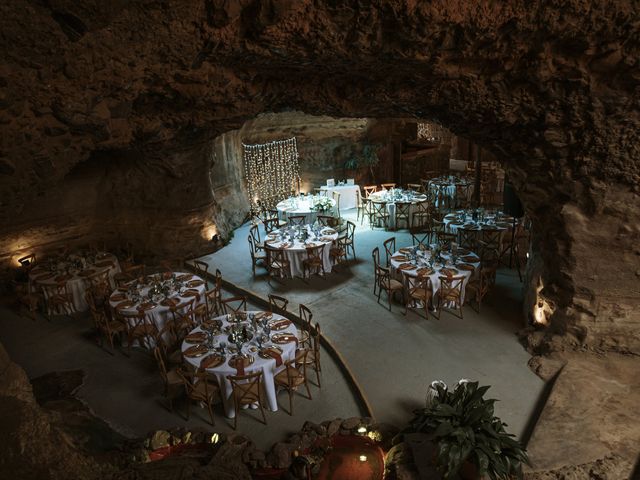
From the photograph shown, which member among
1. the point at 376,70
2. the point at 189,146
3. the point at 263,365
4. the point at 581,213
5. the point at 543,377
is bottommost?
the point at 543,377

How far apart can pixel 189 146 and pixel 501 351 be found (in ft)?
29.4

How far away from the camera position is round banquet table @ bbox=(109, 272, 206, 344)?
29.8 feet

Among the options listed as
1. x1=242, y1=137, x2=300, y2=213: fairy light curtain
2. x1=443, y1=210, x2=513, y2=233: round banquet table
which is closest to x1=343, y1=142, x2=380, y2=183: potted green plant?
x1=242, y1=137, x2=300, y2=213: fairy light curtain

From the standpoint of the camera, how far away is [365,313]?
999 cm

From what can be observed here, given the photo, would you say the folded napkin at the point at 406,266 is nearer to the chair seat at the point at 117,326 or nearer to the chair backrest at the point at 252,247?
the chair backrest at the point at 252,247

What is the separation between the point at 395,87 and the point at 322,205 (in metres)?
8.25

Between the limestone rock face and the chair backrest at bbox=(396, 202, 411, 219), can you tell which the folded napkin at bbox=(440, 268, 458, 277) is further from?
the chair backrest at bbox=(396, 202, 411, 219)

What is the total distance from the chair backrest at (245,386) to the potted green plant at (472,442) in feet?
8.31

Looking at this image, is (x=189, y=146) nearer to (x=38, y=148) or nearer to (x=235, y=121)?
(x=235, y=121)

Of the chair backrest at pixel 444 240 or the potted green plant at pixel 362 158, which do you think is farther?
the potted green plant at pixel 362 158

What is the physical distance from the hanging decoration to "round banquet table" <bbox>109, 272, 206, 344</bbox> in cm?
1916

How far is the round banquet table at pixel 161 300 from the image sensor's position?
9.09 m

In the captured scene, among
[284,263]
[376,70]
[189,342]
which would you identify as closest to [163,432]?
[189,342]

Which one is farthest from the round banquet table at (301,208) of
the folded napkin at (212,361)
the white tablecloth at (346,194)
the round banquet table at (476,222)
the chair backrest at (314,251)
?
the folded napkin at (212,361)
